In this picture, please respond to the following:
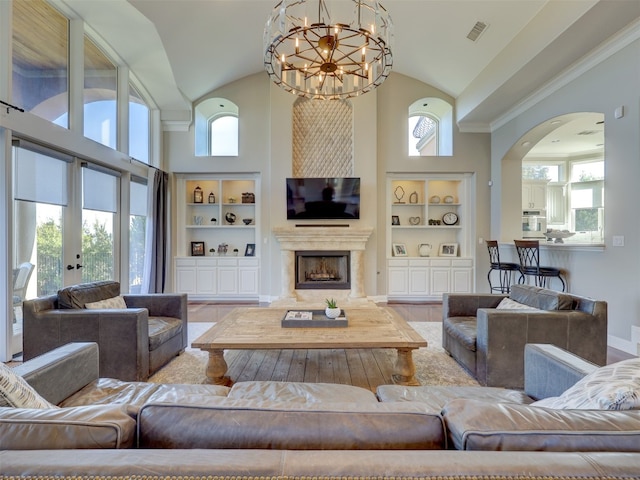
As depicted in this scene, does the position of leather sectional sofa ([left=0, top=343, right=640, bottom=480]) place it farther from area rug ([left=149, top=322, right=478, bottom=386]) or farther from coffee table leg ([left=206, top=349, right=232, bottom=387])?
area rug ([left=149, top=322, right=478, bottom=386])

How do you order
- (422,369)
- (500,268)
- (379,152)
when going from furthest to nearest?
1. (379,152)
2. (500,268)
3. (422,369)

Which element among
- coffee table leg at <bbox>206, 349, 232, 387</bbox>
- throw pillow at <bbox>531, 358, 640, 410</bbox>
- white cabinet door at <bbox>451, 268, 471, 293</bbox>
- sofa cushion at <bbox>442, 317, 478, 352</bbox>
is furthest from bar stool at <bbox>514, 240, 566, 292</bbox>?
coffee table leg at <bbox>206, 349, 232, 387</bbox>

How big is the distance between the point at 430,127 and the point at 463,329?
5.20 m

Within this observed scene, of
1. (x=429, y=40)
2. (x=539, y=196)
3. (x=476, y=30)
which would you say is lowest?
(x=539, y=196)

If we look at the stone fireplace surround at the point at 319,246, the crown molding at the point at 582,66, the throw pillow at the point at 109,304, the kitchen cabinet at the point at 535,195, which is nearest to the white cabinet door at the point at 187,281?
the stone fireplace surround at the point at 319,246

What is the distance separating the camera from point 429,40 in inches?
191

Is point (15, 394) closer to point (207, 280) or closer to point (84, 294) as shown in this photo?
point (84, 294)

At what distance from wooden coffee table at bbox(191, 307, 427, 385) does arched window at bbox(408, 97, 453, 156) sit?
15.7 feet

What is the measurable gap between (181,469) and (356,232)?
521 centimetres

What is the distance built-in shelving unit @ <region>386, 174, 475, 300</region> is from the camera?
6.16 m

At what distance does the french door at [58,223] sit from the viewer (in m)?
3.29

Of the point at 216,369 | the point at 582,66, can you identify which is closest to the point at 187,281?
the point at 216,369

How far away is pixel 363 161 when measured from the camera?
5965 mm

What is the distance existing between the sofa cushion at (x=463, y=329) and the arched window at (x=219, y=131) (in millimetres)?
5236
